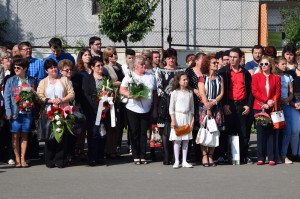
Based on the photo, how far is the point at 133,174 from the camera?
11.4m

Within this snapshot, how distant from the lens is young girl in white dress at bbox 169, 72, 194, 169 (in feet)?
40.1

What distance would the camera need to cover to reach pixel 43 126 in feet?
39.3

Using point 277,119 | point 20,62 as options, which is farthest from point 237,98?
point 20,62

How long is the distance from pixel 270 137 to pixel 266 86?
2.91ft

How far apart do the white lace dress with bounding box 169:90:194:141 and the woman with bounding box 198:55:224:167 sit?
214mm

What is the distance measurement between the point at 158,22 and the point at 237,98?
1425 cm

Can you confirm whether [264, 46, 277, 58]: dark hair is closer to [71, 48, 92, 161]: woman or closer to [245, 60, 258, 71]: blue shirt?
[245, 60, 258, 71]: blue shirt

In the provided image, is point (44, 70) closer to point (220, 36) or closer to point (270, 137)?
point (270, 137)

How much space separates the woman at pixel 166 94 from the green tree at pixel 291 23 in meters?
14.7

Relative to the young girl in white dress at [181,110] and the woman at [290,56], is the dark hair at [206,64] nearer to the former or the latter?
the young girl in white dress at [181,110]

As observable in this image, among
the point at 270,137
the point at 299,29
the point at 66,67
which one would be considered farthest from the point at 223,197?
the point at 299,29

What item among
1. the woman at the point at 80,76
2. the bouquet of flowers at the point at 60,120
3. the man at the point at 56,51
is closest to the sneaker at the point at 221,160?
the woman at the point at 80,76

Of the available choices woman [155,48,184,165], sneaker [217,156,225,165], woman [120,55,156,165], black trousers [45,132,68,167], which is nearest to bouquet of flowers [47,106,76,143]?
black trousers [45,132,68,167]

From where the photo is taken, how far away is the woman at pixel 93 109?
12328 mm
